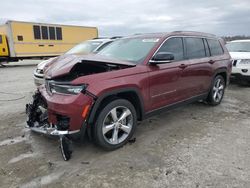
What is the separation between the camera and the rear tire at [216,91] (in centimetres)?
613

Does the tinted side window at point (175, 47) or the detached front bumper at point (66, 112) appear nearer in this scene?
the detached front bumper at point (66, 112)

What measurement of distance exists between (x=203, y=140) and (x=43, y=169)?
8.61ft

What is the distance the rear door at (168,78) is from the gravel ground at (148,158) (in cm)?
62

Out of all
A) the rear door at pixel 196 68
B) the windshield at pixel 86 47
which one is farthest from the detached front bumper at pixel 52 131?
the windshield at pixel 86 47

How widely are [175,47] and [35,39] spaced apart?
15.2 meters

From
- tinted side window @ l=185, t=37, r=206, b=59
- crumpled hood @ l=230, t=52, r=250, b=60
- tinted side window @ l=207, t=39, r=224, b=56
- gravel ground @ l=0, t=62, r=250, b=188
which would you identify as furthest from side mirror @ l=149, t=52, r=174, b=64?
crumpled hood @ l=230, t=52, r=250, b=60

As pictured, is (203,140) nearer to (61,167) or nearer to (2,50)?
(61,167)

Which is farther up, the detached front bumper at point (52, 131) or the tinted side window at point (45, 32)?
the tinted side window at point (45, 32)

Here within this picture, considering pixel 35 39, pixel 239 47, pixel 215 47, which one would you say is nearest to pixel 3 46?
pixel 35 39

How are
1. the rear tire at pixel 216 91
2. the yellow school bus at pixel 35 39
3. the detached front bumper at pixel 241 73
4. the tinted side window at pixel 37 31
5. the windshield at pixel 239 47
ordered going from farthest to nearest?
the tinted side window at pixel 37 31 → the yellow school bus at pixel 35 39 → the windshield at pixel 239 47 → the detached front bumper at pixel 241 73 → the rear tire at pixel 216 91

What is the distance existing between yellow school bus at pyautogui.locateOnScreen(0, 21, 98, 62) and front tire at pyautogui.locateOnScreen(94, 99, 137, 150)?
49.7 feet

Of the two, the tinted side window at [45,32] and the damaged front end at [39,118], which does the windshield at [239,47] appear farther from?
the tinted side window at [45,32]

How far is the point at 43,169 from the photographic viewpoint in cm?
338

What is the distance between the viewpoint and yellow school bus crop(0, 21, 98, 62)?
16.6 m
